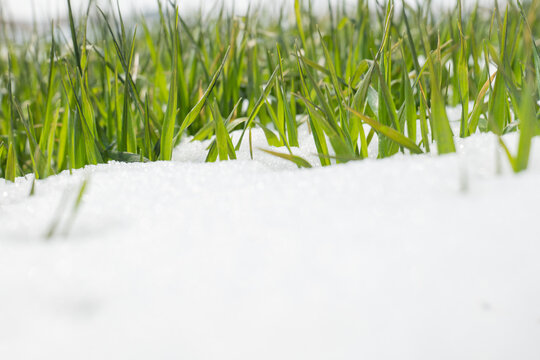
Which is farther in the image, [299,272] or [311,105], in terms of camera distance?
[311,105]

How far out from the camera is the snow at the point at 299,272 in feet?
1.20

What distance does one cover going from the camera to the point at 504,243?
0.41m

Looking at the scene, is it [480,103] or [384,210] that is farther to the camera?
[480,103]

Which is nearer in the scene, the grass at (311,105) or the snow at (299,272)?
the snow at (299,272)

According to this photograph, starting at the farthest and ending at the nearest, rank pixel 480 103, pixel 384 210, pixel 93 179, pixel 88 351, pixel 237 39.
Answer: pixel 237 39, pixel 480 103, pixel 93 179, pixel 384 210, pixel 88 351

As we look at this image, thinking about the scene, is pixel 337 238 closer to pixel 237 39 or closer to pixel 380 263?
pixel 380 263

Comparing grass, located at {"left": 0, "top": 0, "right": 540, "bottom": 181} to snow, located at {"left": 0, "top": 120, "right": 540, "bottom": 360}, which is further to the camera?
grass, located at {"left": 0, "top": 0, "right": 540, "bottom": 181}

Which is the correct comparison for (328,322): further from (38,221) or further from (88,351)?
(38,221)

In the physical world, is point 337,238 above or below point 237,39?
below

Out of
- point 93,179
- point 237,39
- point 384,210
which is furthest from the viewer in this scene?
point 237,39

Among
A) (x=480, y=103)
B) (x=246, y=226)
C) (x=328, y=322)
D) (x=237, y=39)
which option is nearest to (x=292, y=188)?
(x=246, y=226)

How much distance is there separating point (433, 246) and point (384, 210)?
0.23ft

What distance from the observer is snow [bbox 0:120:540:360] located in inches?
14.4

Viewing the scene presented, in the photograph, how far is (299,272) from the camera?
1.36ft
